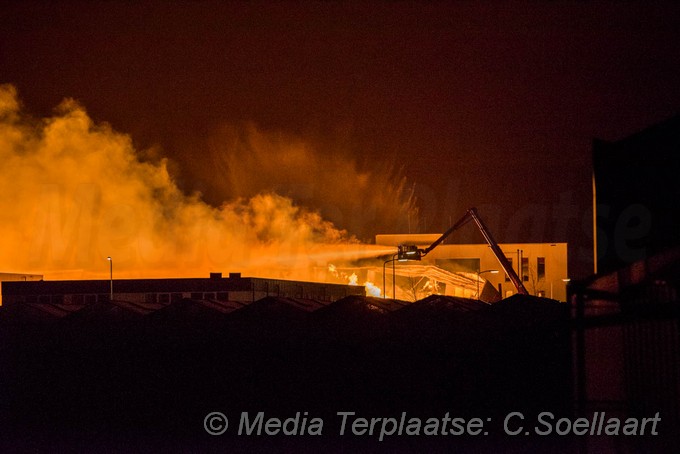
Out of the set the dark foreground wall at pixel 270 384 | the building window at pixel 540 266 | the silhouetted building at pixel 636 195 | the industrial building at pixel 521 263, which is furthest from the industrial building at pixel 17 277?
the silhouetted building at pixel 636 195

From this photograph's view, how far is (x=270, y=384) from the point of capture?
2580cm

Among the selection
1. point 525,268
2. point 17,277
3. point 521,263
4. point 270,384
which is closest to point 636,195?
point 270,384

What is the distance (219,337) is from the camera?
28.3m

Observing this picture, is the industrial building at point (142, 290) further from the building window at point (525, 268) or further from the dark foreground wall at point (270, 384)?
the dark foreground wall at point (270, 384)

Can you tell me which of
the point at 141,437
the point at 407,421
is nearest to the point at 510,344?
the point at 407,421

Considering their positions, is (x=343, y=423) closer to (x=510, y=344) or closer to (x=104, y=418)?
(x=510, y=344)

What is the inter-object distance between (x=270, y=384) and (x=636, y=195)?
492 inches

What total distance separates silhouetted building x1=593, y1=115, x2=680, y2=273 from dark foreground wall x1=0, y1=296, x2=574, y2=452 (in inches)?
161

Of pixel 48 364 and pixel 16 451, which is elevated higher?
pixel 48 364

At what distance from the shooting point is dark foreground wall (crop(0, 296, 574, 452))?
24.5 metres

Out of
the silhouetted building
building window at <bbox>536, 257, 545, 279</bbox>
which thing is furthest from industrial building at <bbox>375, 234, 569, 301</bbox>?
the silhouetted building

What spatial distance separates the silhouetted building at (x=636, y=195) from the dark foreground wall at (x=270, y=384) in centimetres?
410

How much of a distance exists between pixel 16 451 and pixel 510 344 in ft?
45.1

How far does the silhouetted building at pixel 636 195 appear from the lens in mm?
24156
